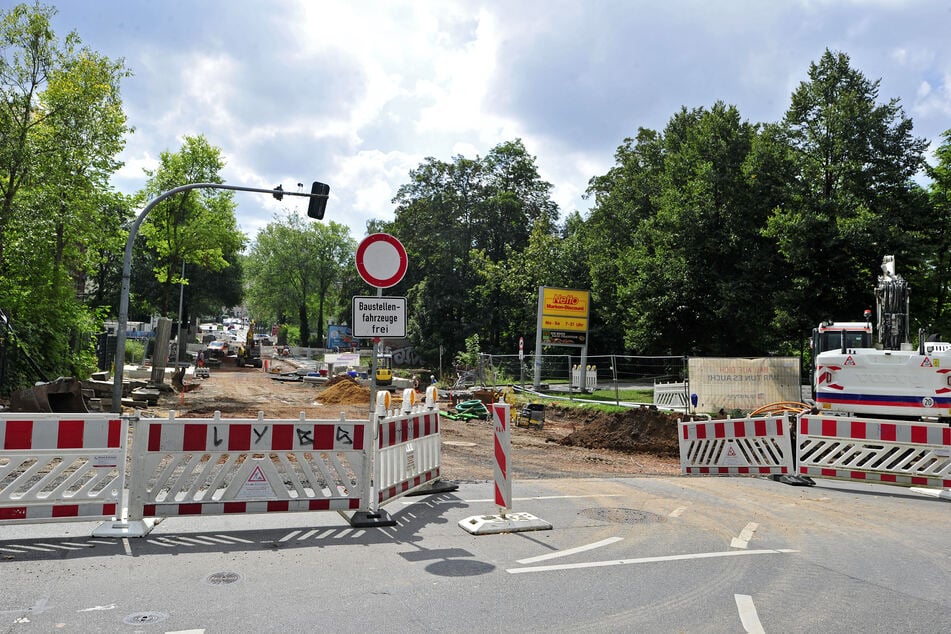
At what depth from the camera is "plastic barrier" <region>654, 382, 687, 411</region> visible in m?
20.5

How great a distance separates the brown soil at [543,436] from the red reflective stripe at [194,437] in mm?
1221

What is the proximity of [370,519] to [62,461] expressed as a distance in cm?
301

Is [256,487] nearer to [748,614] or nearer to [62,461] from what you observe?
[62,461]

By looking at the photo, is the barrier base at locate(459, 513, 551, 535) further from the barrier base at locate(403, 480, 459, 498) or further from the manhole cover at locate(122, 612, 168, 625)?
the manhole cover at locate(122, 612, 168, 625)

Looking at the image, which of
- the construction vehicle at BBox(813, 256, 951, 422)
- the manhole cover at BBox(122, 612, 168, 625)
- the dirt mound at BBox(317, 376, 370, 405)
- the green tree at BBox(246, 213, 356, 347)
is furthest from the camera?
the green tree at BBox(246, 213, 356, 347)

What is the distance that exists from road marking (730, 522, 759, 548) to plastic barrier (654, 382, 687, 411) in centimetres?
1283

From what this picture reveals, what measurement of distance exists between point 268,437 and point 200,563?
150 cm

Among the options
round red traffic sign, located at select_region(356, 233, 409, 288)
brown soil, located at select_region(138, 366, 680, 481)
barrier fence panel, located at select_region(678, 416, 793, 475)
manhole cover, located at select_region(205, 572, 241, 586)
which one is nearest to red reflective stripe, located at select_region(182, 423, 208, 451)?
brown soil, located at select_region(138, 366, 680, 481)

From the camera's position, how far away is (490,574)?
5273 millimetres

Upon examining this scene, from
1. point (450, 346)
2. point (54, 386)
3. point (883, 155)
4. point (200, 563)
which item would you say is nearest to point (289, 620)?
point (200, 563)

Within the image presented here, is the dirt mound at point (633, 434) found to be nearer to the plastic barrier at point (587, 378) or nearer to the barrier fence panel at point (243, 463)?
the plastic barrier at point (587, 378)

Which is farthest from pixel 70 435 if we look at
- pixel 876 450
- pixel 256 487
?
pixel 876 450

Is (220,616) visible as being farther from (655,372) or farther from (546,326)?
(546,326)

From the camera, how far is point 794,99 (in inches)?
1312
